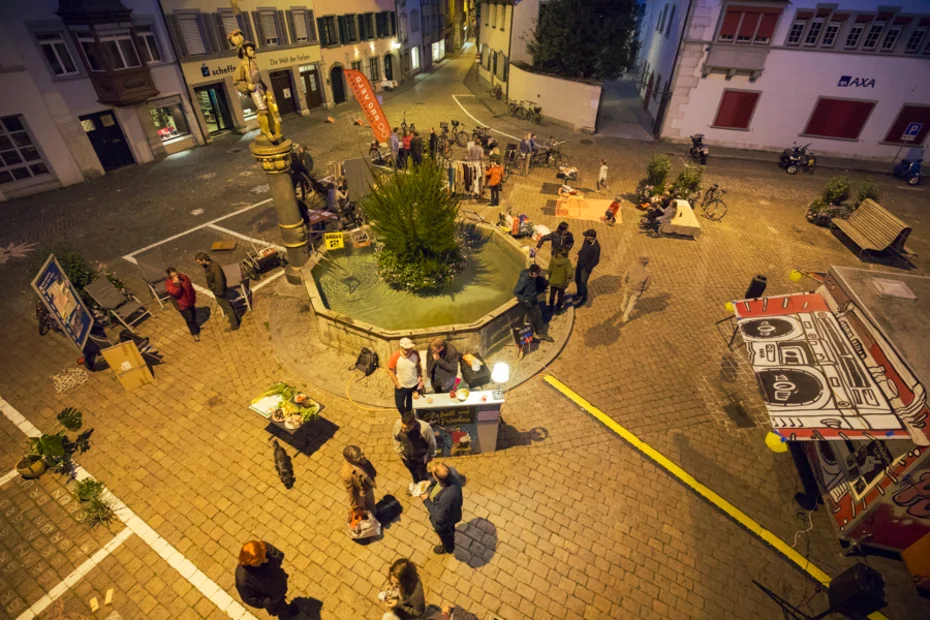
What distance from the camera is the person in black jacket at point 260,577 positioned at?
474cm

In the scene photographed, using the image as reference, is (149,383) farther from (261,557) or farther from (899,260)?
(899,260)

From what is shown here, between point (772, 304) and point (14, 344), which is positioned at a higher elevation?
point (772, 304)

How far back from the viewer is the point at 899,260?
545 inches

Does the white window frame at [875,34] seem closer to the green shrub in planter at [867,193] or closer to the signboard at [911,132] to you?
the signboard at [911,132]

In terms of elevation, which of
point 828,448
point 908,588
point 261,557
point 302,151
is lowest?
point 908,588

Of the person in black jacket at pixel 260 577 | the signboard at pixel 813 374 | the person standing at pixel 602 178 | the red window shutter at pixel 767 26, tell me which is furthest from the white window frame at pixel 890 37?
the person in black jacket at pixel 260 577

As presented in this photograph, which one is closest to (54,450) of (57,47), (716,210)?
(57,47)

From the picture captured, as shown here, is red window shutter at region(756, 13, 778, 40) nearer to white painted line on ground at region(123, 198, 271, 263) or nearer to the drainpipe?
the drainpipe

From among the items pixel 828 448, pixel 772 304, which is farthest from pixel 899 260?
pixel 828 448

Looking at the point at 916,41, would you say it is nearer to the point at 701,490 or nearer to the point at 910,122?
the point at 910,122

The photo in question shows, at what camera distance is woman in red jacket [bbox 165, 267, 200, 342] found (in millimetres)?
9406

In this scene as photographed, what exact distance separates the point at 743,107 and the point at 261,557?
1054 inches

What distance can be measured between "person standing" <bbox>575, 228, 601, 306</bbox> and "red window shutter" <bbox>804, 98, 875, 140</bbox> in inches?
746

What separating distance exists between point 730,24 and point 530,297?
19821 mm
